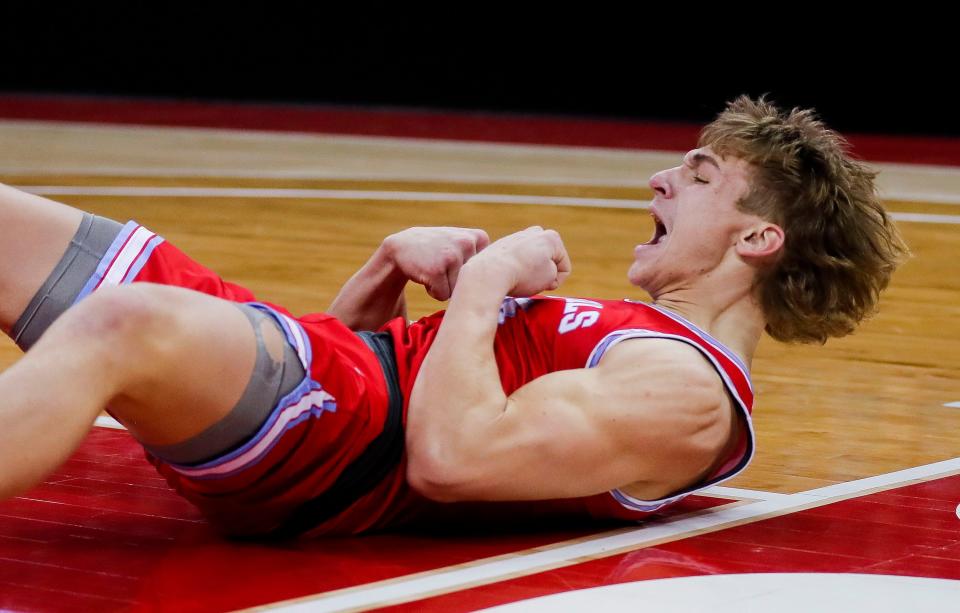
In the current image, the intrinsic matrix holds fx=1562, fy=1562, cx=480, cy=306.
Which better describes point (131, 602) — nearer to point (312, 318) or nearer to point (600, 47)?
point (312, 318)

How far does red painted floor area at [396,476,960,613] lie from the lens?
2.47 meters

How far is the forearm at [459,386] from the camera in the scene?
97.8 inches

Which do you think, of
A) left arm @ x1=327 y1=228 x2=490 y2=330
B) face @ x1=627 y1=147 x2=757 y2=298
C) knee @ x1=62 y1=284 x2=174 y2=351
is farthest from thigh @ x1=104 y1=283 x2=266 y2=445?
face @ x1=627 y1=147 x2=757 y2=298

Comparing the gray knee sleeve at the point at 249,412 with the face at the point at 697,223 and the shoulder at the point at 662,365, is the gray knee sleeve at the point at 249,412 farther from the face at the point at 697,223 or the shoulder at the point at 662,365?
the face at the point at 697,223

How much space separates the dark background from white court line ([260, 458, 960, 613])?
10.2m

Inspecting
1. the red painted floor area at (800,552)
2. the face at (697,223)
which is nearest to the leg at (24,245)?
the red painted floor area at (800,552)

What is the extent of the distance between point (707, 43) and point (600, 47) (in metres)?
0.97

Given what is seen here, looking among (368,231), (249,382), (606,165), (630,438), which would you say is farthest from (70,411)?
(606,165)

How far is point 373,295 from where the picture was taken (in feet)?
10.2

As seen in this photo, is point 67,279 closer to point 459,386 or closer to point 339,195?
point 459,386

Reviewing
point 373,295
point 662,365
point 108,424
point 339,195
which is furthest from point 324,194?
point 662,365

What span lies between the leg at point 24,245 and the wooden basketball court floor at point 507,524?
0.41 m

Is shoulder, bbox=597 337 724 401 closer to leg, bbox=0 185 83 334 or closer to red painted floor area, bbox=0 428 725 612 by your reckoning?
red painted floor area, bbox=0 428 725 612

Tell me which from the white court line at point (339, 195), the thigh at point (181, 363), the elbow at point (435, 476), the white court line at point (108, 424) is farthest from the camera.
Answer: the white court line at point (339, 195)
